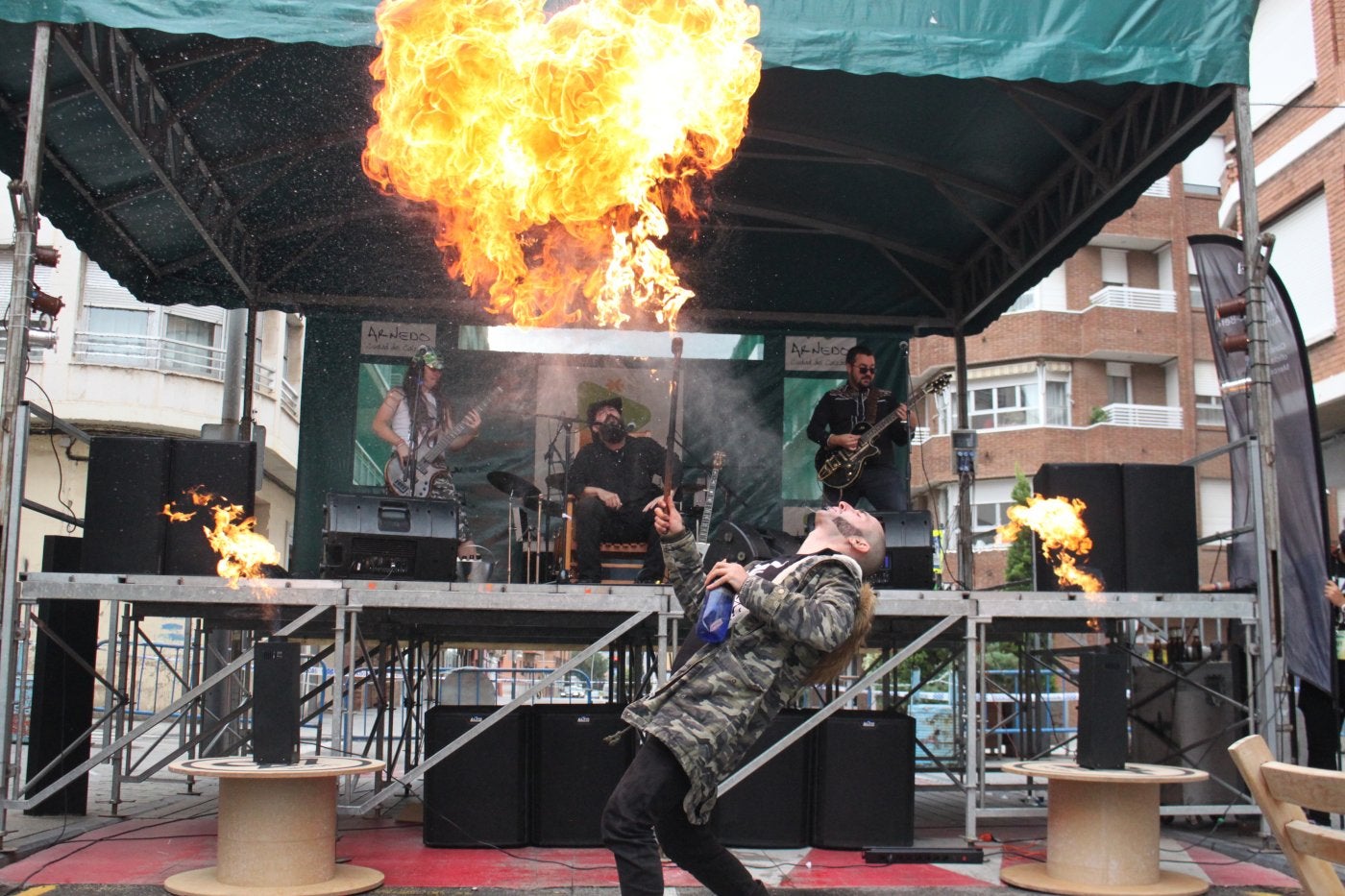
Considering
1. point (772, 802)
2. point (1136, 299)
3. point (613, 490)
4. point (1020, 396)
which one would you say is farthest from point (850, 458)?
point (1136, 299)

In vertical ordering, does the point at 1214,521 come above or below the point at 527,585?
above

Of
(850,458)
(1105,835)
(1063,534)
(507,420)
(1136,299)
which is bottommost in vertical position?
(1105,835)

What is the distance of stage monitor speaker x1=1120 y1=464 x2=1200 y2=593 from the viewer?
27.8 feet

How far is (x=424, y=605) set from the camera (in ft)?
24.6

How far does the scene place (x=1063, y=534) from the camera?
8.61 m

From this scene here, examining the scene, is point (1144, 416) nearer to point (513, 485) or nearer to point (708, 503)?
point (708, 503)

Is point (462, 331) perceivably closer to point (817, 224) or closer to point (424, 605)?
point (817, 224)

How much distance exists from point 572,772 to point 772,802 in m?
1.25

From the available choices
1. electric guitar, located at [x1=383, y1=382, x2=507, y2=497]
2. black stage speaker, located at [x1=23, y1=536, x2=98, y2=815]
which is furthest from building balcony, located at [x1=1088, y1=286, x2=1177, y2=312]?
black stage speaker, located at [x1=23, y1=536, x2=98, y2=815]

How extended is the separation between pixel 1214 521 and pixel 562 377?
88.1 feet

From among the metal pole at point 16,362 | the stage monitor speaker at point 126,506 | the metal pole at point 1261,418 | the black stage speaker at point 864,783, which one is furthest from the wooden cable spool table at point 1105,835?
the metal pole at point 16,362

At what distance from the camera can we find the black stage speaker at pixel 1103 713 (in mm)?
6828

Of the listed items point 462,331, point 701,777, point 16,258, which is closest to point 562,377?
point 462,331

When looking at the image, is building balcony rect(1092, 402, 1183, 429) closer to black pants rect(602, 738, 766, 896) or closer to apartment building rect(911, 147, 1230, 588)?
apartment building rect(911, 147, 1230, 588)
